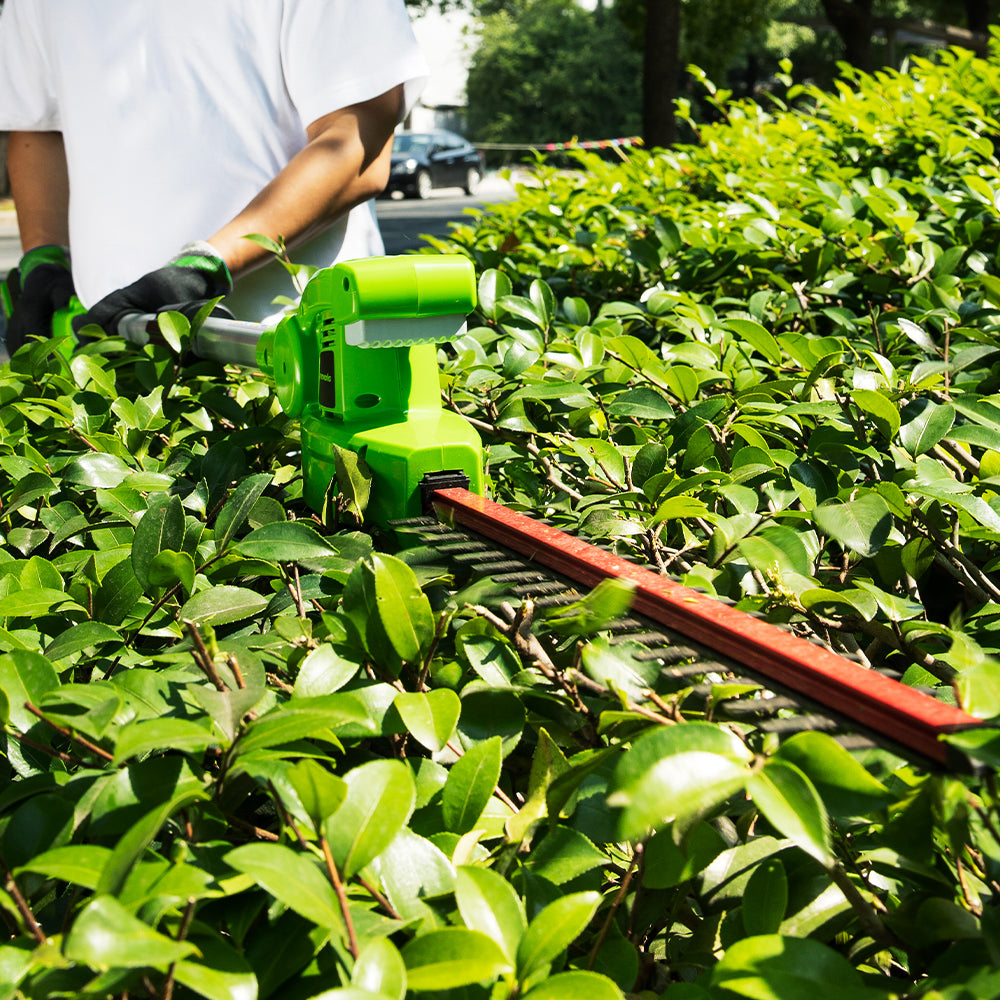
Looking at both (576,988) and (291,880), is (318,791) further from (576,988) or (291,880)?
(576,988)

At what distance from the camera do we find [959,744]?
23.0 inches

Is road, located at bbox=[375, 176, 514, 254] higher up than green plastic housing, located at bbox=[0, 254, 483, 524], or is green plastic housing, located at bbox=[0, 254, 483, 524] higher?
green plastic housing, located at bbox=[0, 254, 483, 524]

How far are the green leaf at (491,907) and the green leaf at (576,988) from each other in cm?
3

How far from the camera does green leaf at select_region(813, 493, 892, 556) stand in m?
1.02

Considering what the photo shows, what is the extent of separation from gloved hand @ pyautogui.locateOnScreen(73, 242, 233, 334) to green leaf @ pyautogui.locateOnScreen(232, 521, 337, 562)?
1023 millimetres

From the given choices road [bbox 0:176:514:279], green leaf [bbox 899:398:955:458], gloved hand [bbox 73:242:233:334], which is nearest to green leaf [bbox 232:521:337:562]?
green leaf [bbox 899:398:955:458]

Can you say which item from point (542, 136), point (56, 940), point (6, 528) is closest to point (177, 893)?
point (56, 940)

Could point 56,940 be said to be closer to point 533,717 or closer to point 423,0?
point 533,717

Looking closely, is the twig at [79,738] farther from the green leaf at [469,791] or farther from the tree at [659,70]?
the tree at [659,70]

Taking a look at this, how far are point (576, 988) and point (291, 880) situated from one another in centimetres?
18

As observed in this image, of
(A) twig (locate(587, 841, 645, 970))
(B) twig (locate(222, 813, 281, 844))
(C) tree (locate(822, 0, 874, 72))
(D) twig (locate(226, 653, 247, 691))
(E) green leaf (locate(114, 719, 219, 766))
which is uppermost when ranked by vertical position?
(C) tree (locate(822, 0, 874, 72))

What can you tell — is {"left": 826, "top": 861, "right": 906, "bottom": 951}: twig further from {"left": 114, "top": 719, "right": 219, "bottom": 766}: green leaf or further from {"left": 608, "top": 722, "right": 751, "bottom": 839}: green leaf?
{"left": 114, "top": 719, "right": 219, "bottom": 766}: green leaf

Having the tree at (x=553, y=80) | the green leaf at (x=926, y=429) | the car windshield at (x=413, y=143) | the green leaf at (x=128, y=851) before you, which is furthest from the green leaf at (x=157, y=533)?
the tree at (x=553, y=80)

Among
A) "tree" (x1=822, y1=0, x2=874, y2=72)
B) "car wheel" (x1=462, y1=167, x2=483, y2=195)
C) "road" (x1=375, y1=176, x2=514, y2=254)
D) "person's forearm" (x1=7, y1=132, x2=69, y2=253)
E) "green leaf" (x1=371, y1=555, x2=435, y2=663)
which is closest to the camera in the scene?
"green leaf" (x1=371, y1=555, x2=435, y2=663)
